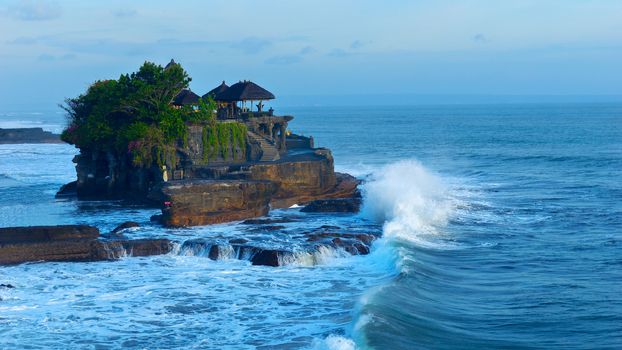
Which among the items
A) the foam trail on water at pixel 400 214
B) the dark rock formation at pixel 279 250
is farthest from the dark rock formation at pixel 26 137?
the dark rock formation at pixel 279 250

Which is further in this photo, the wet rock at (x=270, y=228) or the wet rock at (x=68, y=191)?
the wet rock at (x=68, y=191)

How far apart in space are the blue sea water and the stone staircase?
13.5 feet

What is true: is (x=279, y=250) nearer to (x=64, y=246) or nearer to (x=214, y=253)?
(x=214, y=253)

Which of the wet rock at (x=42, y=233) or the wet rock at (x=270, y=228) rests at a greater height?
the wet rock at (x=42, y=233)

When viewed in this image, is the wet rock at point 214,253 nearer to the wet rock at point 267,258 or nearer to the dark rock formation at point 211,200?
the wet rock at point 267,258

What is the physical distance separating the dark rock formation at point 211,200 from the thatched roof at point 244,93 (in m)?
9.05

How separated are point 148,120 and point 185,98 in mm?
4019

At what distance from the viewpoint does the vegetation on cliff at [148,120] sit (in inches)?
1390

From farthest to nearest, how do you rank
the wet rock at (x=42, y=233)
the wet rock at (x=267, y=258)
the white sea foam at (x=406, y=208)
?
1. the white sea foam at (x=406, y=208)
2. the wet rock at (x=42, y=233)
3. the wet rock at (x=267, y=258)

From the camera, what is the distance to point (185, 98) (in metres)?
40.2

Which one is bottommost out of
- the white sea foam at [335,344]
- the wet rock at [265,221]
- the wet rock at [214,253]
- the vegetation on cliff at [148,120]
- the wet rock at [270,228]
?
the white sea foam at [335,344]

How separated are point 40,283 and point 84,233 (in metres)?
4.18

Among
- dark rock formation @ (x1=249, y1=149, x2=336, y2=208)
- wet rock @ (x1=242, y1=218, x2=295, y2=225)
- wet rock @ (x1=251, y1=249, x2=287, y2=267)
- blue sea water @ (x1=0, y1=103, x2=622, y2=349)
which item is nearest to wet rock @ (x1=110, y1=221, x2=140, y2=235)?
blue sea water @ (x1=0, y1=103, x2=622, y2=349)

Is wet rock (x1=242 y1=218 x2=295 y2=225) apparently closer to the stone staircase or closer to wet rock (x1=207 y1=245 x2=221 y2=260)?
wet rock (x1=207 y1=245 x2=221 y2=260)
